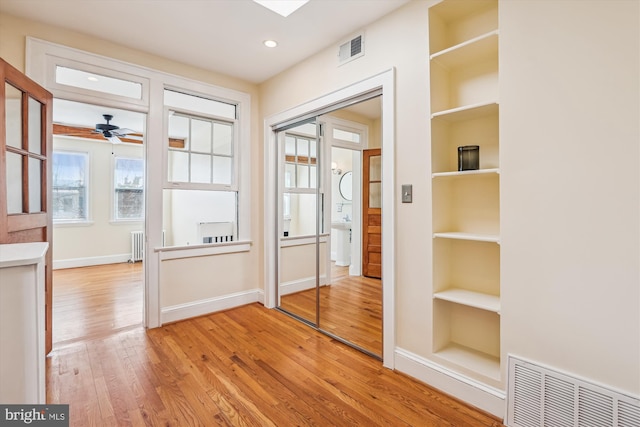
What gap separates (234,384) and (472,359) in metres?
1.65

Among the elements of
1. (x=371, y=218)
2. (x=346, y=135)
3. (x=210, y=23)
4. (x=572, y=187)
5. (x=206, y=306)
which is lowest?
(x=206, y=306)

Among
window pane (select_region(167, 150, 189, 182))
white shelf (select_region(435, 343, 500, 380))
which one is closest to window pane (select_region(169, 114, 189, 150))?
window pane (select_region(167, 150, 189, 182))

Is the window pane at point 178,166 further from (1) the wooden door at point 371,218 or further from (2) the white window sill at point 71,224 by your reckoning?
(2) the white window sill at point 71,224

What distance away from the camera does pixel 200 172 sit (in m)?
3.49

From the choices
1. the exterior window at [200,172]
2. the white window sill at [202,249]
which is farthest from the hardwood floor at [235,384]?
the exterior window at [200,172]

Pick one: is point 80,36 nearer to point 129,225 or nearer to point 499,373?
point 499,373

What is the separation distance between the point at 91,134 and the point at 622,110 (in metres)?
7.44

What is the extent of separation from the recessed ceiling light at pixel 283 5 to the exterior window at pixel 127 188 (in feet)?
18.2

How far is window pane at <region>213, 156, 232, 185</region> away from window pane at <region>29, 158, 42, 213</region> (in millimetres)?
1547

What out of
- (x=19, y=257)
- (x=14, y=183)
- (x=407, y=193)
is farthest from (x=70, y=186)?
(x=407, y=193)

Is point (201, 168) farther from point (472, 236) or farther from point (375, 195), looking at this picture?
point (472, 236)

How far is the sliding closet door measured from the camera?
3.27 meters

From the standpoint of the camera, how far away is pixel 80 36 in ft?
8.88

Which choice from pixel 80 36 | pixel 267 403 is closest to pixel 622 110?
pixel 267 403
